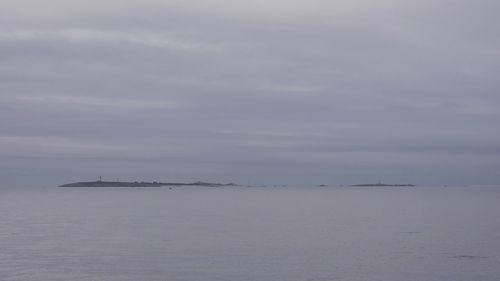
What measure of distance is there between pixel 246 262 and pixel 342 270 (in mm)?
6692

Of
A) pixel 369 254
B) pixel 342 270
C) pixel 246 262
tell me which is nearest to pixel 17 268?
pixel 246 262

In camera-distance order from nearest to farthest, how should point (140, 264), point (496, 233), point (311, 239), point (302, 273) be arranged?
point (302, 273) < point (140, 264) < point (311, 239) < point (496, 233)

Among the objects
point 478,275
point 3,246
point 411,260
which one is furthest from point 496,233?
point 3,246

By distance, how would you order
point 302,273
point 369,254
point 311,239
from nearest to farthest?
point 302,273, point 369,254, point 311,239

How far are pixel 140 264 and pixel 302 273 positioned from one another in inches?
419

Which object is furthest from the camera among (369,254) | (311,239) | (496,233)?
(496,233)

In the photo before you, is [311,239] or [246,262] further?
[311,239]

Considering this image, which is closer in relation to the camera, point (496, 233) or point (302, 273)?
point (302, 273)

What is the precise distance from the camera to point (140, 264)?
4656 cm

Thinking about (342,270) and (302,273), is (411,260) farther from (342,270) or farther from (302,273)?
(302,273)

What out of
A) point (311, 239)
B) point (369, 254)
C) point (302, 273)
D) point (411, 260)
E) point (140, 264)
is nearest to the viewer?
point (302, 273)

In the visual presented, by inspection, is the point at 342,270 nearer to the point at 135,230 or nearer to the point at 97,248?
the point at 97,248

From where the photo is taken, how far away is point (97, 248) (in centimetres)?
5550

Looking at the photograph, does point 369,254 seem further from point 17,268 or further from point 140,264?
point 17,268
